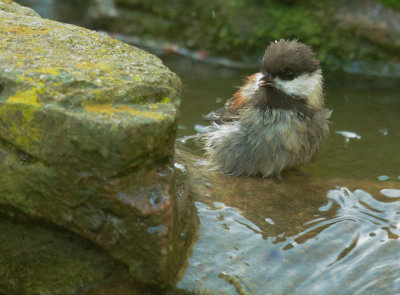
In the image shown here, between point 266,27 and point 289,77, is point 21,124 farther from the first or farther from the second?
point 266,27

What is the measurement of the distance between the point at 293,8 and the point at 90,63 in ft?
17.8

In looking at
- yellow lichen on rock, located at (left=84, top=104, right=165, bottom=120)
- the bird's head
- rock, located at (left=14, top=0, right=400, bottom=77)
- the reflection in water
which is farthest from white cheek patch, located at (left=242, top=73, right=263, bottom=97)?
rock, located at (left=14, top=0, right=400, bottom=77)

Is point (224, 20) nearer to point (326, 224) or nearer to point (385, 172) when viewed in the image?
point (385, 172)

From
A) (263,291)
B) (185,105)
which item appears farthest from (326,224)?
(185,105)

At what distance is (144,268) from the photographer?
321 cm

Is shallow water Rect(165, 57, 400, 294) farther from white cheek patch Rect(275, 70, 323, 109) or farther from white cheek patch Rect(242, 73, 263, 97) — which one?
white cheek patch Rect(242, 73, 263, 97)

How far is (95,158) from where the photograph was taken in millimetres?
2980

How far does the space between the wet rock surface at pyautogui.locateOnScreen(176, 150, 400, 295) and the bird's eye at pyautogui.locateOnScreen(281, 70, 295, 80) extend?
3.17 feet

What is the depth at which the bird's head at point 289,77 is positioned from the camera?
4621 millimetres

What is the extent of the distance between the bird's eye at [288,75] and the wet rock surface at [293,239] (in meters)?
0.97

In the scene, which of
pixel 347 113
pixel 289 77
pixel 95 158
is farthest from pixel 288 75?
pixel 347 113

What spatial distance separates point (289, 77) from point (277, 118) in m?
0.38

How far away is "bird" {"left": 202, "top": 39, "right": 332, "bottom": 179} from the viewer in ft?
15.3

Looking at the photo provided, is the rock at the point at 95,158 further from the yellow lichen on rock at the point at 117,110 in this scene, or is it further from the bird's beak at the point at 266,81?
the bird's beak at the point at 266,81
